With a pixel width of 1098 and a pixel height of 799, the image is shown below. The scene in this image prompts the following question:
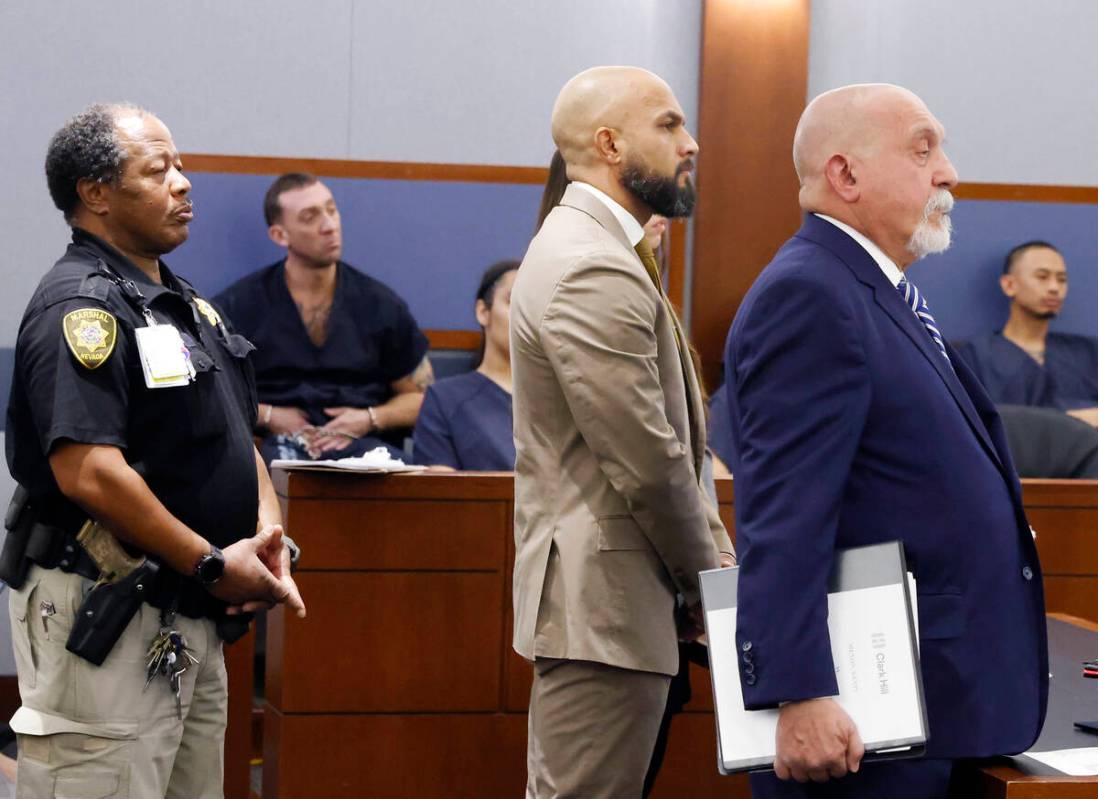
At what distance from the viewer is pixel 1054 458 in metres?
4.10

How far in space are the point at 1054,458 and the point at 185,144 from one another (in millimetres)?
2998

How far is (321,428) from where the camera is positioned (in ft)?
14.1

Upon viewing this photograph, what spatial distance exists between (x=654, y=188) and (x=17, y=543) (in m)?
1.13

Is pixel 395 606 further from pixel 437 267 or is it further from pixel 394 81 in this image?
pixel 394 81

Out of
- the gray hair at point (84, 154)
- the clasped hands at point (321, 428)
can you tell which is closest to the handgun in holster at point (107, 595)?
the gray hair at point (84, 154)

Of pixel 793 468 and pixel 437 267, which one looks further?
pixel 437 267

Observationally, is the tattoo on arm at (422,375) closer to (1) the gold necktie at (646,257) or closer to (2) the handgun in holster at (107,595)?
(1) the gold necktie at (646,257)

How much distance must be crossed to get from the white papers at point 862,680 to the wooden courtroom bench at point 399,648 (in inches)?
62.0

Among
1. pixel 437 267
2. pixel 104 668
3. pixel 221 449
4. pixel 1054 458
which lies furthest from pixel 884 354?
pixel 437 267

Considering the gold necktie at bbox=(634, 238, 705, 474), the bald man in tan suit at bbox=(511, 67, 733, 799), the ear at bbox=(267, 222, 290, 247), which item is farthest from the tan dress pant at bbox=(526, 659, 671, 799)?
the ear at bbox=(267, 222, 290, 247)

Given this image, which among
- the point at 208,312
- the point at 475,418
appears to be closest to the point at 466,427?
the point at 475,418

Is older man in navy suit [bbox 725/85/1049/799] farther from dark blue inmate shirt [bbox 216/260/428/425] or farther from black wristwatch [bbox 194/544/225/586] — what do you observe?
dark blue inmate shirt [bbox 216/260/428/425]

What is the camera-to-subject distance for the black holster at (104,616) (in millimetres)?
2053

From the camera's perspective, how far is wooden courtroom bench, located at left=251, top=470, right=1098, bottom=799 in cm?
313
